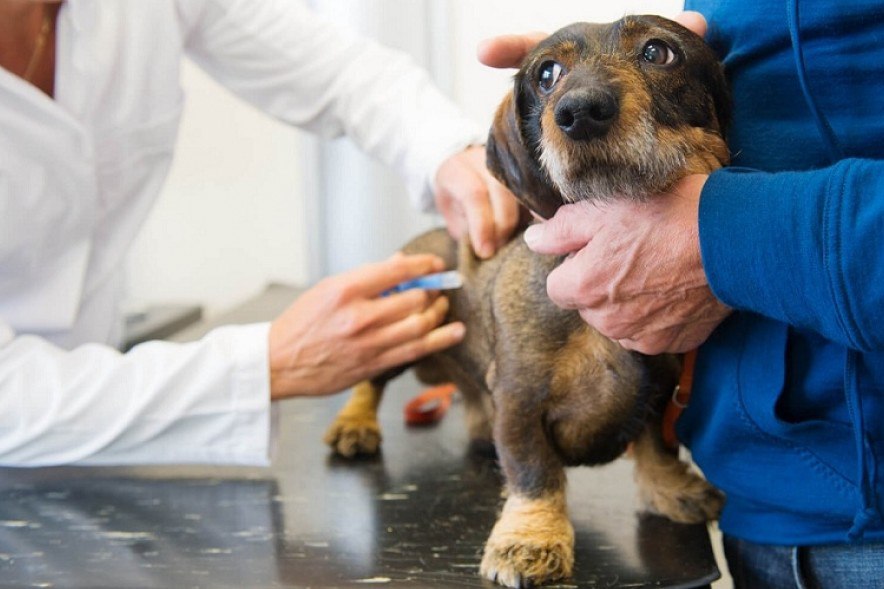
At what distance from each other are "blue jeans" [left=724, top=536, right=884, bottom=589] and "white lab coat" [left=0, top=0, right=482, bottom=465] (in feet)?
2.16

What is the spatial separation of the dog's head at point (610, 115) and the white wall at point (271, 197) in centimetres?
153

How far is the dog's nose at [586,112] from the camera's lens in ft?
2.91

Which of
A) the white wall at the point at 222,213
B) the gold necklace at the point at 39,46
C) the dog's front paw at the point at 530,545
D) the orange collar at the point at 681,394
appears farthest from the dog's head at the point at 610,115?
the white wall at the point at 222,213

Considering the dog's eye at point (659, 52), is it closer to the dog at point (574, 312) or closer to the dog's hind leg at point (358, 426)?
the dog at point (574, 312)

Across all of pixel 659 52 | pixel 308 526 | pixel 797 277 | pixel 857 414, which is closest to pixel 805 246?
pixel 797 277

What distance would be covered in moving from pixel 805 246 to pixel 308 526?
0.69 m

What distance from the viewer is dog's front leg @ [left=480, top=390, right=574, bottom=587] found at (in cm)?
101

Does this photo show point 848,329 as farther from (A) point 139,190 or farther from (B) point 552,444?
(A) point 139,190

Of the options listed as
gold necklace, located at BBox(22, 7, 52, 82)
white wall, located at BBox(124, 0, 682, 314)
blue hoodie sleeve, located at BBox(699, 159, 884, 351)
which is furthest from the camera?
white wall, located at BBox(124, 0, 682, 314)

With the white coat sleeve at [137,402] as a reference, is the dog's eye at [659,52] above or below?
above

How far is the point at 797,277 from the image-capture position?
0.81 meters

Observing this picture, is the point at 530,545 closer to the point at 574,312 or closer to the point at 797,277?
the point at 574,312

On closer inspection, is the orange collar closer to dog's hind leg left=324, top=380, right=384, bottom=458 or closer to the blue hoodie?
the blue hoodie

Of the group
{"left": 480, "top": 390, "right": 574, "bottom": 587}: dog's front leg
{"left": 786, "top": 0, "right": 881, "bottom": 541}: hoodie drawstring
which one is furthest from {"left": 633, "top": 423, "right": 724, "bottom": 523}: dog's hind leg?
{"left": 786, "top": 0, "right": 881, "bottom": 541}: hoodie drawstring
